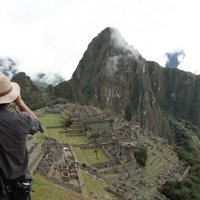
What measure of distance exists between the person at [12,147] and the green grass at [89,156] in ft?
120

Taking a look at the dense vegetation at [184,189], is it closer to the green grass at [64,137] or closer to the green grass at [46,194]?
the green grass at [64,137]

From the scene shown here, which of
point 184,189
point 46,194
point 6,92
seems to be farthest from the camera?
point 184,189

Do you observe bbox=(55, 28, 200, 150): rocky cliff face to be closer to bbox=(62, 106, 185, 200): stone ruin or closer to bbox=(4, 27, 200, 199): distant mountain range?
bbox=(4, 27, 200, 199): distant mountain range

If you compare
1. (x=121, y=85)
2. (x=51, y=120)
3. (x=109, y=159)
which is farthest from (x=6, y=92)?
(x=121, y=85)

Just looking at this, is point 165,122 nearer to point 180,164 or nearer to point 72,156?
point 180,164

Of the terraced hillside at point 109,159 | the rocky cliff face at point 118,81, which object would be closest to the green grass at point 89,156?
the terraced hillside at point 109,159

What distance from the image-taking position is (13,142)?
5238 mm

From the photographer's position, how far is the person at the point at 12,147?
5.12 m

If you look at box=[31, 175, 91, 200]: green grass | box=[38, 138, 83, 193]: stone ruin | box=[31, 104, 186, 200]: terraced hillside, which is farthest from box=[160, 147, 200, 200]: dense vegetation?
box=[31, 175, 91, 200]: green grass

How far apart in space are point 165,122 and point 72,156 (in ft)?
401

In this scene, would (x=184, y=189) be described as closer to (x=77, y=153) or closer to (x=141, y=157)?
(x=141, y=157)

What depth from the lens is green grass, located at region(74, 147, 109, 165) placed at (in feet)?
141

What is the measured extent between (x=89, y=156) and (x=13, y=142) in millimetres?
40844

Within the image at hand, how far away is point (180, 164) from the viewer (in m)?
56.5
